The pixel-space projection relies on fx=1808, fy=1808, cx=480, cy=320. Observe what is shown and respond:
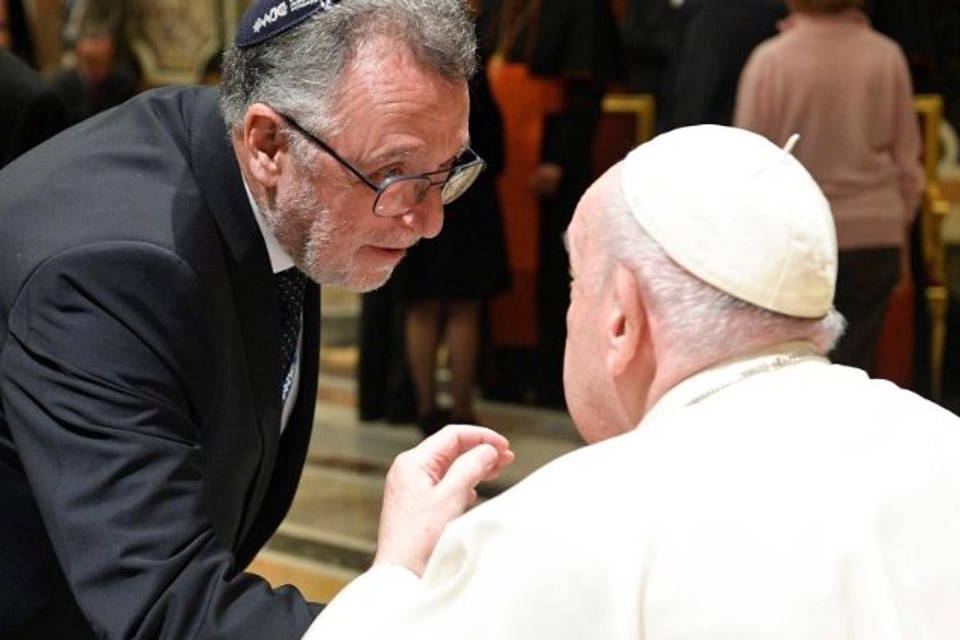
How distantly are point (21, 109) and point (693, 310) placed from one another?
2.79 metres

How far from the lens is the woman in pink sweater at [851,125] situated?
5.69 m

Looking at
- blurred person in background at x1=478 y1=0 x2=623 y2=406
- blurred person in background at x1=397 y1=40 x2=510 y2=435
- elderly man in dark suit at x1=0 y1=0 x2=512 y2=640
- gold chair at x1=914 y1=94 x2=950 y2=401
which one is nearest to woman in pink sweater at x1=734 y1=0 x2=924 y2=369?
gold chair at x1=914 y1=94 x2=950 y2=401

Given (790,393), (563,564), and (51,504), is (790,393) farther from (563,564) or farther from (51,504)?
(51,504)

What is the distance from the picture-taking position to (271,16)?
224 centimetres

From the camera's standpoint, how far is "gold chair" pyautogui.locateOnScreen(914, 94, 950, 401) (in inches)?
268

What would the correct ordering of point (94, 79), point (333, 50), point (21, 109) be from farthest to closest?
point (94, 79) → point (21, 109) → point (333, 50)

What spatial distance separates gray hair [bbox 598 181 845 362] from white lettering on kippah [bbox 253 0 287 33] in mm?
624

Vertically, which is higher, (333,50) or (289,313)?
(333,50)

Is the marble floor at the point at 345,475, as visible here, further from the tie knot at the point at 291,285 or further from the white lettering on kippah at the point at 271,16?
the white lettering on kippah at the point at 271,16

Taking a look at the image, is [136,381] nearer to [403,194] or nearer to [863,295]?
[403,194]

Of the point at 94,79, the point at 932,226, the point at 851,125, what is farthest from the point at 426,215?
the point at 94,79

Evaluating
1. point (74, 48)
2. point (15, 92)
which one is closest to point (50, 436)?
point (15, 92)

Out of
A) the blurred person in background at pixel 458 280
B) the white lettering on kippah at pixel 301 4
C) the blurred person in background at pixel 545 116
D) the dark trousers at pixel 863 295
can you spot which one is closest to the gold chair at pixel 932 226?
the dark trousers at pixel 863 295

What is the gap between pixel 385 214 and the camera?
2277mm
